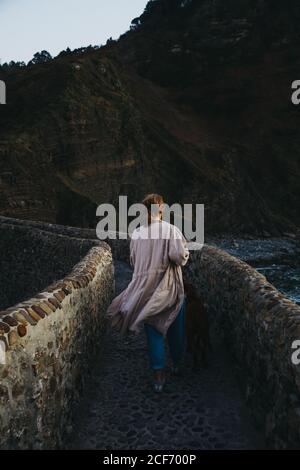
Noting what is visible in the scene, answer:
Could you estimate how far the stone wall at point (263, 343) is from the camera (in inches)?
139

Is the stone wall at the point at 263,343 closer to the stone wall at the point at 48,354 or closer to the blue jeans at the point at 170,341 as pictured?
the blue jeans at the point at 170,341

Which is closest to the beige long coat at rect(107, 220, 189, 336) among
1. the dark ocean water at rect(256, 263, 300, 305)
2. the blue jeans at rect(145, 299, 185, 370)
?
the blue jeans at rect(145, 299, 185, 370)

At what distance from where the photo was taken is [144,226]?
5.07 meters

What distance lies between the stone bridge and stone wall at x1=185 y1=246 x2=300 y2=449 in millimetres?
10

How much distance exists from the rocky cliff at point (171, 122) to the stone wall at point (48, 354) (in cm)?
1899

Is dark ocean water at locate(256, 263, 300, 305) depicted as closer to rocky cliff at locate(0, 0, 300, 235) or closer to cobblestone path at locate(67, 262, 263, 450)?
rocky cliff at locate(0, 0, 300, 235)

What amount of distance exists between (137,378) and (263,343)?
1857 millimetres

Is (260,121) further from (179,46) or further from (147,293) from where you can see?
(147,293)

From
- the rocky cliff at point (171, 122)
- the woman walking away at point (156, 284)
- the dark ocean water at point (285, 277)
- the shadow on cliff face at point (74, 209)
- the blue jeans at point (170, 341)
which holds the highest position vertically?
the rocky cliff at point (171, 122)

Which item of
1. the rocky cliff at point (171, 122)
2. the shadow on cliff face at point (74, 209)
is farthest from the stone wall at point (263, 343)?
the shadow on cliff face at point (74, 209)

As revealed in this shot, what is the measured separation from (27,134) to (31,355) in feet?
82.9

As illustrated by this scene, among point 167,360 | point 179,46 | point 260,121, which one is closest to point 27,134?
point 167,360

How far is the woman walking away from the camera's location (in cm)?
489
